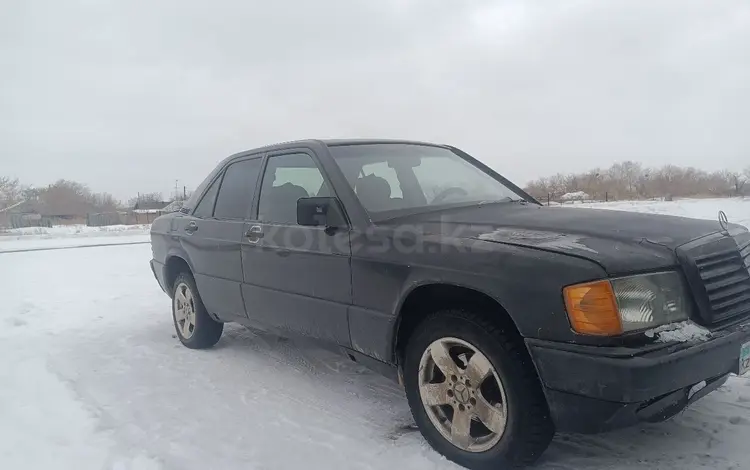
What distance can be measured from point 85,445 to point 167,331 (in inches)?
107

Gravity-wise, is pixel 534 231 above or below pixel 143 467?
above

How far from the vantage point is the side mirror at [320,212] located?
120 inches

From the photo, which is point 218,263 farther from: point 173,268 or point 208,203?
point 173,268

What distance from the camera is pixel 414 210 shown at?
3.20 m

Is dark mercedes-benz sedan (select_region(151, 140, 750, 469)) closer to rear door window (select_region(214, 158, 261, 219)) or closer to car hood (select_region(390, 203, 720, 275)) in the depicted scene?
car hood (select_region(390, 203, 720, 275))

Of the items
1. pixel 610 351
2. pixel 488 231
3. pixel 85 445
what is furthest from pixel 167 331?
pixel 610 351

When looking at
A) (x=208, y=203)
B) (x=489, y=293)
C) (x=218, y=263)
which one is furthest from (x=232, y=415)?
(x=208, y=203)

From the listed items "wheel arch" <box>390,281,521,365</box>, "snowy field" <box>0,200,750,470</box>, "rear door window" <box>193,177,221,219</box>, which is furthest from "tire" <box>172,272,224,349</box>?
"wheel arch" <box>390,281,521,365</box>

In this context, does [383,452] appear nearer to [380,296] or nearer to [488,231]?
[380,296]

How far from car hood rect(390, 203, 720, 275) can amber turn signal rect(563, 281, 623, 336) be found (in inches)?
3.5

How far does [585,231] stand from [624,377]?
712 millimetres

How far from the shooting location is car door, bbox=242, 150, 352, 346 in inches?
124

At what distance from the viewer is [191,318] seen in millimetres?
4918

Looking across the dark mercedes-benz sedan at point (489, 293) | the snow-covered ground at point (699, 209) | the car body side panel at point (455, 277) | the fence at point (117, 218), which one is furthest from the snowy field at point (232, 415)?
the fence at point (117, 218)
